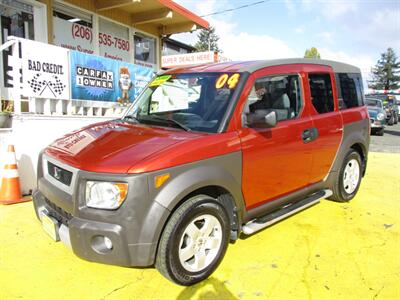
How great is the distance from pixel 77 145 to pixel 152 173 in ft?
3.25

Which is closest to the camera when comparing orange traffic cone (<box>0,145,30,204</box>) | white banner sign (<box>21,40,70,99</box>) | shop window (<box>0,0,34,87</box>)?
orange traffic cone (<box>0,145,30,204</box>)

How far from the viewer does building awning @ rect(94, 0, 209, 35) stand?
30.9 feet

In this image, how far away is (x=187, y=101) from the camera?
12.3ft

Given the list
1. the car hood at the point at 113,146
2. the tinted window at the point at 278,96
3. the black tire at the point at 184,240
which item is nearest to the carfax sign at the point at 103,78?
the car hood at the point at 113,146

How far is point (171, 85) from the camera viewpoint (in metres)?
4.20

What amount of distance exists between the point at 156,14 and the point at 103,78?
3782 millimetres

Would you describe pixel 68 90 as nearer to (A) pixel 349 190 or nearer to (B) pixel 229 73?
(B) pixel 229 73

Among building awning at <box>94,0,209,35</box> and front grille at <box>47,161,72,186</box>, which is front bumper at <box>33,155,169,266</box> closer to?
front grille at <box>47,161,72,186</box>

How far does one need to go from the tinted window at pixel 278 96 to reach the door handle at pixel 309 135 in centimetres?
23

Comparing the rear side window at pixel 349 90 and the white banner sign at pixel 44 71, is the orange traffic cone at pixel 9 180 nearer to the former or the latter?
the white banner sign at pixel 44 71

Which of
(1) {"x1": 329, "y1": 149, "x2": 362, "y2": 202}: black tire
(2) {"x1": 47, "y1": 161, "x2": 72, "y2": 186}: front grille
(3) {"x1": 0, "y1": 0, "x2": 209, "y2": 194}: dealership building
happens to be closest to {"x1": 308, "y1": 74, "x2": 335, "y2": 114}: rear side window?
(1) {"x1": 329, "y1": 149, "x2": 362, "y2": 202}: black tire

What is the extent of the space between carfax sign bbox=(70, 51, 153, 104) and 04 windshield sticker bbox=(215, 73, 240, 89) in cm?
405

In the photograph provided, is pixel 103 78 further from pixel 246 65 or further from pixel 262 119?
pixel 262 119

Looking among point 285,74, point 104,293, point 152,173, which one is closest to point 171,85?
point 285,74
